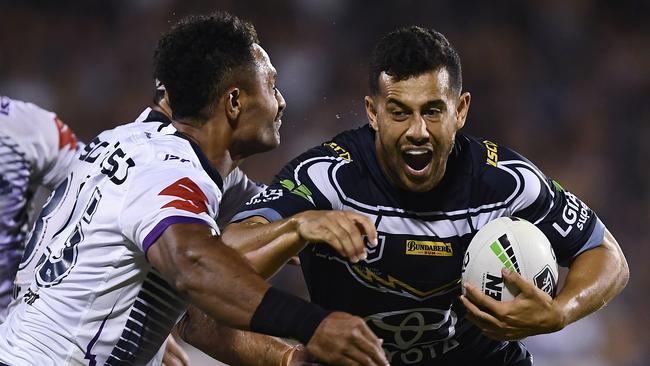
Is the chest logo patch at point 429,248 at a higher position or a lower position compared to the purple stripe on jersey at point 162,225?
lower

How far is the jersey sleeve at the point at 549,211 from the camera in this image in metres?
3.82

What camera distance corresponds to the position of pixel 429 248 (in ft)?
12.3

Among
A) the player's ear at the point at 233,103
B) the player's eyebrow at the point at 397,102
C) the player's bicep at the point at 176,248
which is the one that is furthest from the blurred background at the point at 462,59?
the player's bicep at the point at 176,248

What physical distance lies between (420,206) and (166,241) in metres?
1.30

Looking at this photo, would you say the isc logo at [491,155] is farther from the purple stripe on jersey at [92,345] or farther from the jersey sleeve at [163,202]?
the purple stripe on jersey at [92,345]

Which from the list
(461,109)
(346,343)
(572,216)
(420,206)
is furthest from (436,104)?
(346,343)

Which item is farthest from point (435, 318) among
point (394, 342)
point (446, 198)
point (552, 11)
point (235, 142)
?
point (552, 11)

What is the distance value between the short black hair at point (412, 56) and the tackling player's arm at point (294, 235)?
0.76 meters

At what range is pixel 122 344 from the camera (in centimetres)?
318

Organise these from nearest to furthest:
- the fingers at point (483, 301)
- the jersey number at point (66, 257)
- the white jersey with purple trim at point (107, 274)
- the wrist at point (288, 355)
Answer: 1. the white jersey with purple trim at point (107, 274)
2. the jersey number at point (66, 257)
3. the fingers at point (483, 301)
4. the wrist at point (288, 355)

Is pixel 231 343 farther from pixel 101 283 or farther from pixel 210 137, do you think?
pixel 101 283

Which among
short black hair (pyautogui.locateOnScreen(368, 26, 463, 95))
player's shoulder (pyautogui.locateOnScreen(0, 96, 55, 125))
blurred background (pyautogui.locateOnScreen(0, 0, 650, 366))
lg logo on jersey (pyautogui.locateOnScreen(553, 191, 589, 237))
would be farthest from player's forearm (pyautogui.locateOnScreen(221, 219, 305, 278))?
blurred background (pyautogui.locateOnScreen(0, 0, 650, 366))

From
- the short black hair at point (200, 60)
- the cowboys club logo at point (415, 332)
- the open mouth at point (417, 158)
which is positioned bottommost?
the cowboys club logo at point (415, 332)

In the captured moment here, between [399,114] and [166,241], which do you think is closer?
[166,241]
